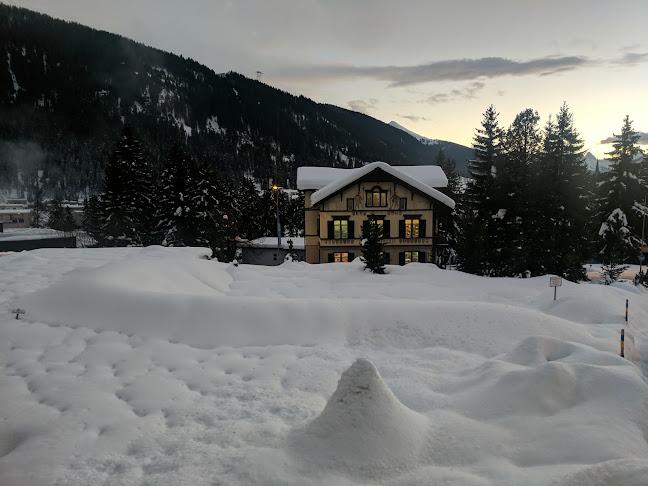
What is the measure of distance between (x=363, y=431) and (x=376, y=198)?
100.0 feet

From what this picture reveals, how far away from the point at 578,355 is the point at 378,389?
4.98m

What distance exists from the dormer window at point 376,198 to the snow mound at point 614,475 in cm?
3129

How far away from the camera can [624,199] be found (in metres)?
41.7

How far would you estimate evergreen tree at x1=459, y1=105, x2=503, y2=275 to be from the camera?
27.6 m

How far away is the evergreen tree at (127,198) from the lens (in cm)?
3594

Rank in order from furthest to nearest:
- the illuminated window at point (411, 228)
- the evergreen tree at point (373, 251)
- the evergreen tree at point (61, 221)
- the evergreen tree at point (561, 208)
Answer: the evergreen tree at point (61, 221) → the illuminated window at point (411, 228) → the evergreen tree at point (561, 208) → the evergreen tree at point (373, 251)

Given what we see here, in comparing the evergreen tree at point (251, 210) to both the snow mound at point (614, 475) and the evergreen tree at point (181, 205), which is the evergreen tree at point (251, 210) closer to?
the evergreen tree at point (181, 205)

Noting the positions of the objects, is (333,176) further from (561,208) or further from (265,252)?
(561,208)

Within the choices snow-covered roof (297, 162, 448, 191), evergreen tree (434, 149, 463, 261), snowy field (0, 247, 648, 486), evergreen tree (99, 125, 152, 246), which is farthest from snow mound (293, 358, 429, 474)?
evergreen tree (99, 125, 152, 246)

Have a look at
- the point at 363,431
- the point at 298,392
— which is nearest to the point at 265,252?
the point at 298,392

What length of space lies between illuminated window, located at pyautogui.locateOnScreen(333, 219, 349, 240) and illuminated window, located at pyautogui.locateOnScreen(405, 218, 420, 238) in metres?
5.49

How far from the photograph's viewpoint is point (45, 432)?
17.0ft

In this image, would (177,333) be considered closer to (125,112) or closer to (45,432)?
(45,432)

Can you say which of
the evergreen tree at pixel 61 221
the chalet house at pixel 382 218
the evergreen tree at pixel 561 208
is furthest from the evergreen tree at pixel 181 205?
the evergreen tree at pixel 61 221
